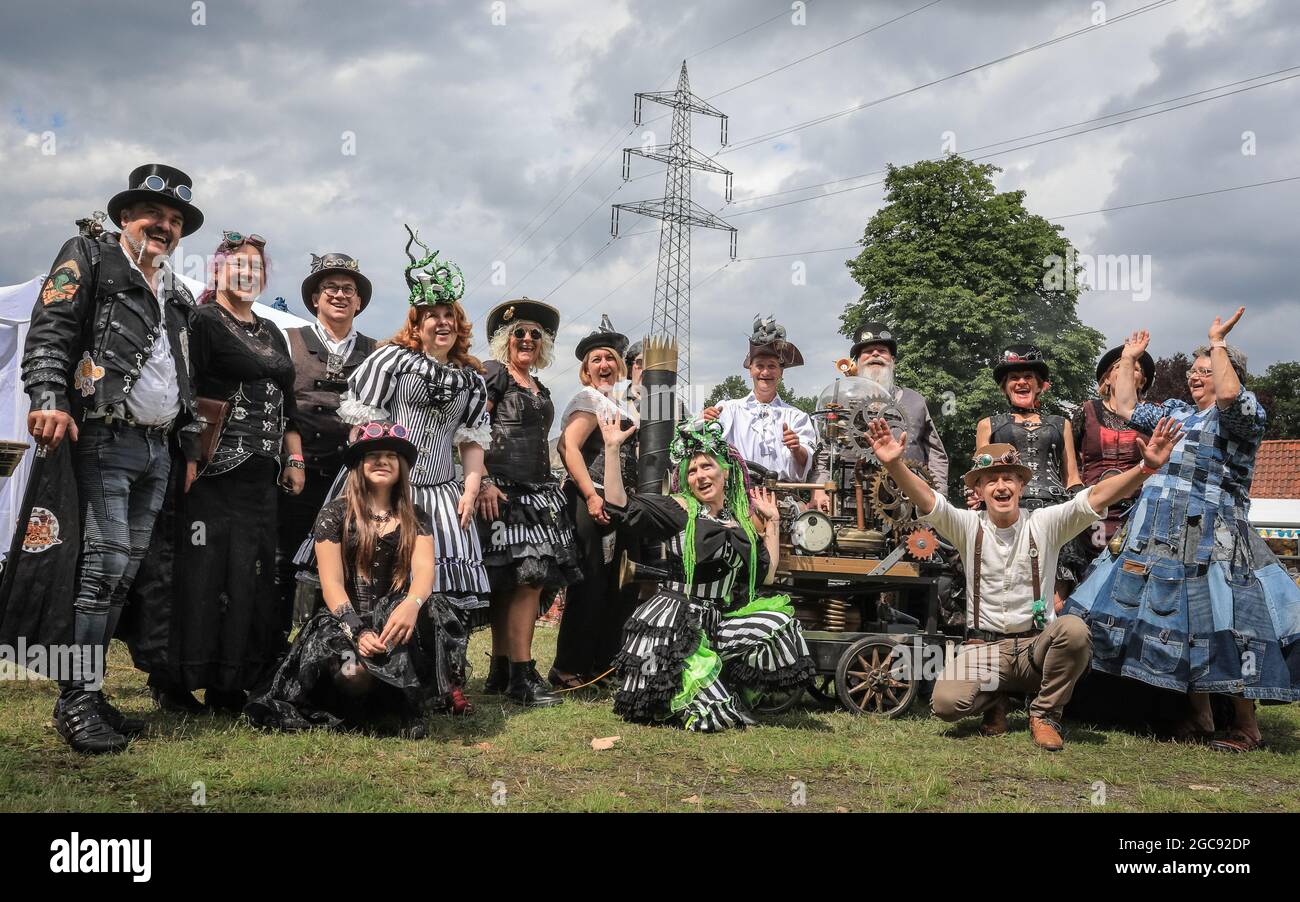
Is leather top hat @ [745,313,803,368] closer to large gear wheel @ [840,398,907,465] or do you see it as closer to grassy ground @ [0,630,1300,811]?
large gear wheel @ [840,398,907,465]

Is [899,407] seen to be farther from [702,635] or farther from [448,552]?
[448,552]

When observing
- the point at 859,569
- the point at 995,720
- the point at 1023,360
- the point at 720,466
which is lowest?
the point at 995,720

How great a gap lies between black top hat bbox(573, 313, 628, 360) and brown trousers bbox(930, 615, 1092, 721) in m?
2.80

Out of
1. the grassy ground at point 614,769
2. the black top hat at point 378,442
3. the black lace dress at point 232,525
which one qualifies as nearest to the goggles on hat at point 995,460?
the grassy ground at point 614,769

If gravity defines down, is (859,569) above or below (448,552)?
below

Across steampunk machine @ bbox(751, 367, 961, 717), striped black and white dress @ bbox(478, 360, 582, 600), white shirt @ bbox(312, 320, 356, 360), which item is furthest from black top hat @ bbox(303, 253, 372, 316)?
steampunk machine @ bbox(751, 367, 961, 717)

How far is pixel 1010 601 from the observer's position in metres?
5.15

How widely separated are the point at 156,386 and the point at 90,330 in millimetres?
343

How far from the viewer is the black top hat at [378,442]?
15.2 feet

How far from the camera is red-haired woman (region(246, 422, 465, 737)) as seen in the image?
4.43 metres

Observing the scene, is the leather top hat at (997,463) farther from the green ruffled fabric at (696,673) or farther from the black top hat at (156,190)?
the black top hat at (156,190)

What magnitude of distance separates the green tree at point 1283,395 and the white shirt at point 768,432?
151 ft

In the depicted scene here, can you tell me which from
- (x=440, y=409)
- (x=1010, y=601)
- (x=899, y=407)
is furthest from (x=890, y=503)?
(x=440, y=409)

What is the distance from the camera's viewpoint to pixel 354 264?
5445mm
